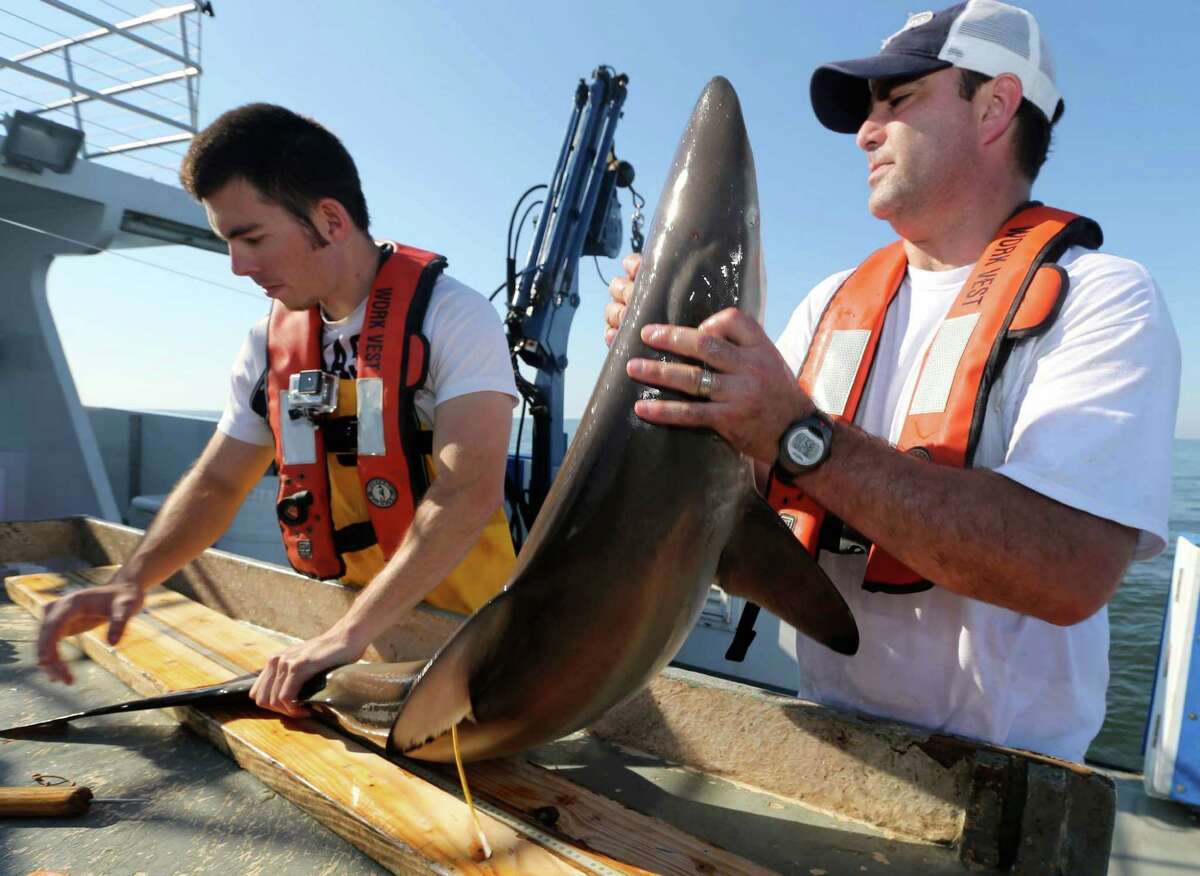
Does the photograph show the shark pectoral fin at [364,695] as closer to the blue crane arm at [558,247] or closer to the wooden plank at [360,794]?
the wooden plank at [360,794]

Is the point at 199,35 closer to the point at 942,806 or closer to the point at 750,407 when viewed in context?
the point at 750,407

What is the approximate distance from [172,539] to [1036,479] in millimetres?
Result: 2924

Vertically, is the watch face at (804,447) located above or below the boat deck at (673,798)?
above

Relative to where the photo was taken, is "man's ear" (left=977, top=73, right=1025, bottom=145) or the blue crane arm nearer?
"man's ear" (left=977, top=73, right=1025, bottom=145)

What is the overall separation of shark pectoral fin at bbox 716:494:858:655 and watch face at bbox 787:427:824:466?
0.15 meters

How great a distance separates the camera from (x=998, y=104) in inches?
77.1

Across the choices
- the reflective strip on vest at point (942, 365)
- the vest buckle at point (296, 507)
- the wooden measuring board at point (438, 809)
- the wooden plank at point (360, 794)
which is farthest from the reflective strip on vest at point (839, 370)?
the vest buckle at point (296, 507)

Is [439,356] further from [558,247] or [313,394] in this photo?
[558,247]

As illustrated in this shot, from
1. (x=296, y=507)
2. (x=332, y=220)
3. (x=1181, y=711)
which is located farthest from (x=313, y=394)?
(x=1181, y=711)

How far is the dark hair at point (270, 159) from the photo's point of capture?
102 inches

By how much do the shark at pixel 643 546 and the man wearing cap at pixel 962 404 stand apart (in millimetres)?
100

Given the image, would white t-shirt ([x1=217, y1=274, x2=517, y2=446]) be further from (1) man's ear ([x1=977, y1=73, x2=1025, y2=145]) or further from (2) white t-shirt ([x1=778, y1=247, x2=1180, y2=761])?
(1) man's ear ([x1=977, y1=73, x2=1025, y2=145])

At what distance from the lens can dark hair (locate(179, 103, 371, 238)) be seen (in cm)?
259

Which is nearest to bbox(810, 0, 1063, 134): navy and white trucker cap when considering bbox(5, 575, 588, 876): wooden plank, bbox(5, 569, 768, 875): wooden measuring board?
bbox(5, 569, 768, 875): wooden measuring board
